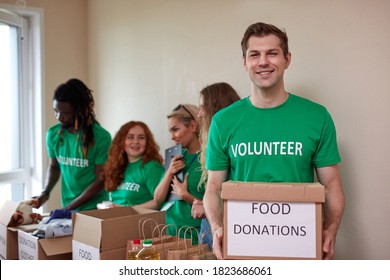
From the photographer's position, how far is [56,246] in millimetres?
2193

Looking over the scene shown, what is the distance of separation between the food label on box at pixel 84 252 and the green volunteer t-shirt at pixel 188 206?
0.51 meters

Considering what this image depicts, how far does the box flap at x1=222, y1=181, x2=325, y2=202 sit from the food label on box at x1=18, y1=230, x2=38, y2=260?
1306 mm

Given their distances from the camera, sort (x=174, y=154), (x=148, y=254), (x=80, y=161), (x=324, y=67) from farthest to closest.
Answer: (x=80, y=161) → (x=174, y=154) → (x=324, y=67) → (x=148, y=254)

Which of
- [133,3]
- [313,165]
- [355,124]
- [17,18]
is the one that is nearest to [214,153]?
[313,165]

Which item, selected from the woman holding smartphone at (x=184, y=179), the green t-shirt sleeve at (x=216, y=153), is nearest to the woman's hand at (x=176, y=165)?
the woman holding smartphone at (x=184, y=179)

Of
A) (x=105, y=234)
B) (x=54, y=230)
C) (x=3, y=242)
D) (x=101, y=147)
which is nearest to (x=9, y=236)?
(x=3, y=242)

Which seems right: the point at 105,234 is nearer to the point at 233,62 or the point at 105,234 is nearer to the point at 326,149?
the point at 326,149

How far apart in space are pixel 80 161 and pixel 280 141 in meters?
1.68

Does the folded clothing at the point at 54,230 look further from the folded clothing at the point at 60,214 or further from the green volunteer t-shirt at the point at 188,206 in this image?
the green volunteer t-shirt at the point at 188,206

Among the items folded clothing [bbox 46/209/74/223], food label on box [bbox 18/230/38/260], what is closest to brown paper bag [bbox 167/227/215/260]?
food label on box [bbox 18/230/38/260]

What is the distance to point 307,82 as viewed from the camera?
2150 millimetres

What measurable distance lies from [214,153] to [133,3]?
81.4 inches

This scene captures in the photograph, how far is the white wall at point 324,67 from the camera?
1.88 meters

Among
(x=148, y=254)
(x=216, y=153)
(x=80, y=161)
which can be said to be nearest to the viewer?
(x=216, y=153)
